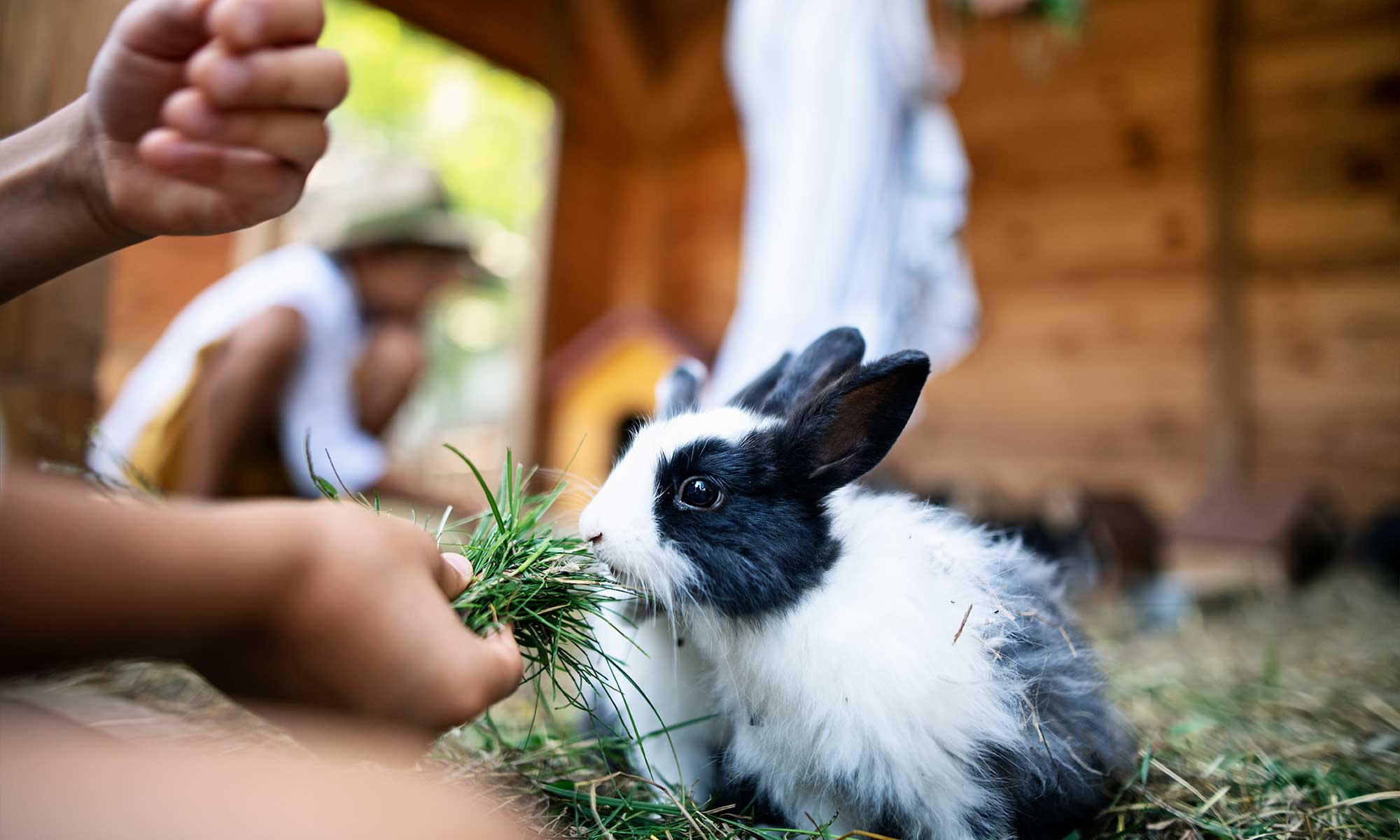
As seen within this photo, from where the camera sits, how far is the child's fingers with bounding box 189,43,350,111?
3.30ft

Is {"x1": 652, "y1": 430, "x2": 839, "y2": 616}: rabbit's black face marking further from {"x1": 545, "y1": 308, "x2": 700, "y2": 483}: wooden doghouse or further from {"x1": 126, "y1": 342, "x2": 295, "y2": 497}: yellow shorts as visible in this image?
{"x1": 545, "y1": 308, "x2": 700, "y2": 483}: wooden doghouse

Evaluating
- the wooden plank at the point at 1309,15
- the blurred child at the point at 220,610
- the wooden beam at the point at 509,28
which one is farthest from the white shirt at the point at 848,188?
the wooden plank at the point at 1309,15

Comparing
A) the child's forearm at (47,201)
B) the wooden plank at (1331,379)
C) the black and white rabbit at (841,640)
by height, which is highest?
the child's forearm at (47,201)

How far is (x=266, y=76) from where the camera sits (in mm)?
1021

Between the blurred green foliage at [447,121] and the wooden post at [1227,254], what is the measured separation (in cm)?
910

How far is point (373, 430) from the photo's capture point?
397 centimetres

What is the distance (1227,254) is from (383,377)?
443 centimetres

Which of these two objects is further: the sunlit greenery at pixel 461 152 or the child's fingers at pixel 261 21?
the sunlit greenery at pixel 461 152

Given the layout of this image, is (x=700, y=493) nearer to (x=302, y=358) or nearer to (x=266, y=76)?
(x=266, y=76)

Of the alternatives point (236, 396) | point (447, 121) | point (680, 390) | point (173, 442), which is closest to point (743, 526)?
point (680, 390)

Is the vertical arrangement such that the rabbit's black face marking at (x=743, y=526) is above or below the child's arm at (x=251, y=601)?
below

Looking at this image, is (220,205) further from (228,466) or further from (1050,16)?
(1050,16)

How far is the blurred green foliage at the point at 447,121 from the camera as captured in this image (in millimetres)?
12062

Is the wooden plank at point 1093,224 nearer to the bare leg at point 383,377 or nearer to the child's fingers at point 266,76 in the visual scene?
the bare leg at point 383,377
